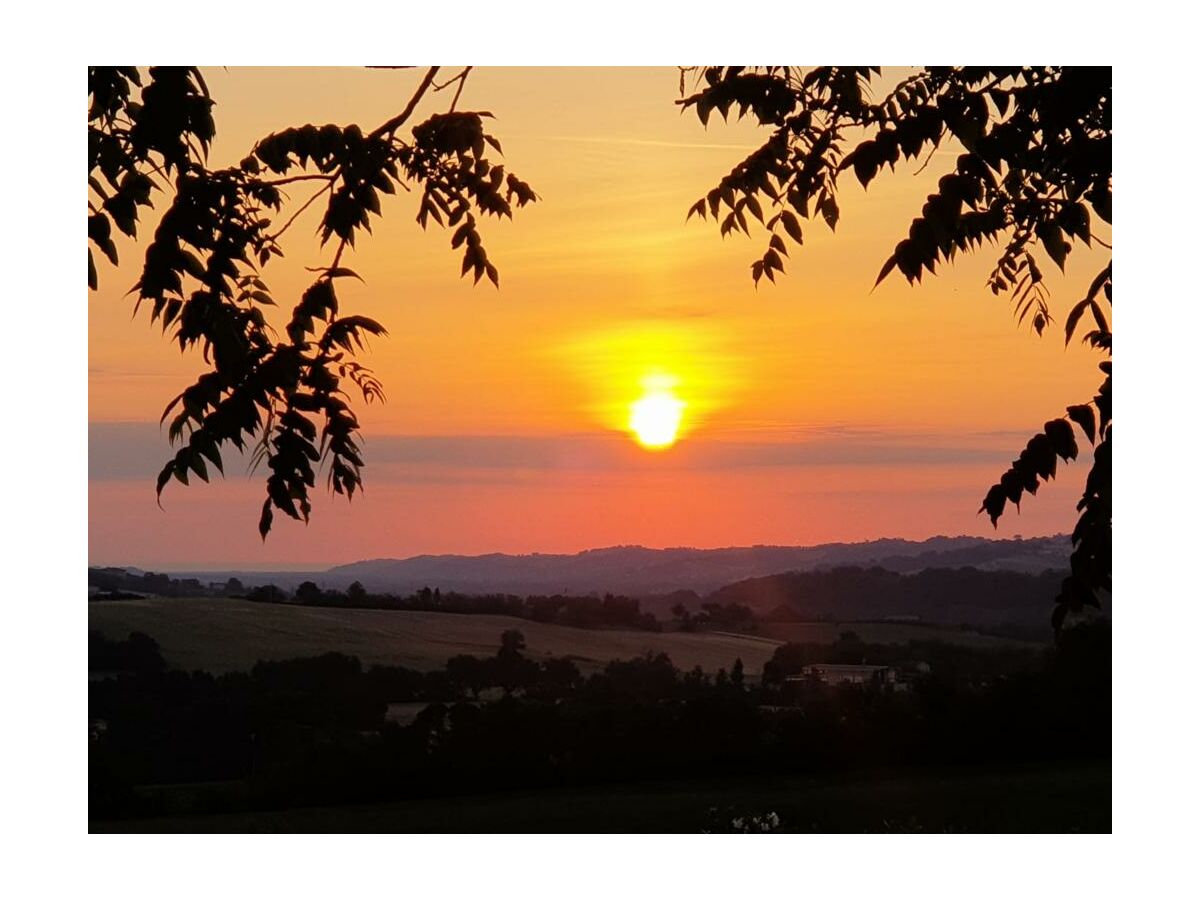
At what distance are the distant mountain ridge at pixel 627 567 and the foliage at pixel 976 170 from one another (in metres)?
0.71

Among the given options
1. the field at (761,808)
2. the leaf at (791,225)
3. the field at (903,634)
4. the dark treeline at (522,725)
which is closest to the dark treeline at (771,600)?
the field at (903,634)

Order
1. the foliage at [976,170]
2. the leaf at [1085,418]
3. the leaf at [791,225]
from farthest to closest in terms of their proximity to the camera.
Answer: the leaf at [791,225]
the leaf at [1085,418]
the foliage at [976,170]

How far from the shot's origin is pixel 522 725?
507cm

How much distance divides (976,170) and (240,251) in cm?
215

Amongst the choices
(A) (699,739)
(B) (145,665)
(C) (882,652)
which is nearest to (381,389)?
(B) (145,665)

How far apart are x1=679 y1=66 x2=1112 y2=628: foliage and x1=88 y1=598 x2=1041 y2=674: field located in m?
1.29

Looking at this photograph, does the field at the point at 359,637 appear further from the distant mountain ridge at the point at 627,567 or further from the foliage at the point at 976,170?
the foliage at the point at 976,170

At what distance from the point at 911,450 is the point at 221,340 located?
8.47 ft

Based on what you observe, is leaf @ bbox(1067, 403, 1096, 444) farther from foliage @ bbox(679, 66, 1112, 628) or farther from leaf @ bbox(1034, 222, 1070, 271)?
leaf @ bbox(1034, 222, 1070, 271)

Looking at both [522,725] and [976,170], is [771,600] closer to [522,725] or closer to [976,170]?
[522,725]

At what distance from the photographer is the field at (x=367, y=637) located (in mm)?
4969

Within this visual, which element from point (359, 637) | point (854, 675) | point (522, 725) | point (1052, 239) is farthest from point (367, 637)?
point (1052, 239)

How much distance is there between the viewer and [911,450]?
16.4 feet

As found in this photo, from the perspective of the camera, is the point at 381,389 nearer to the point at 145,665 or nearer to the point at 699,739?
the point at 145,665
